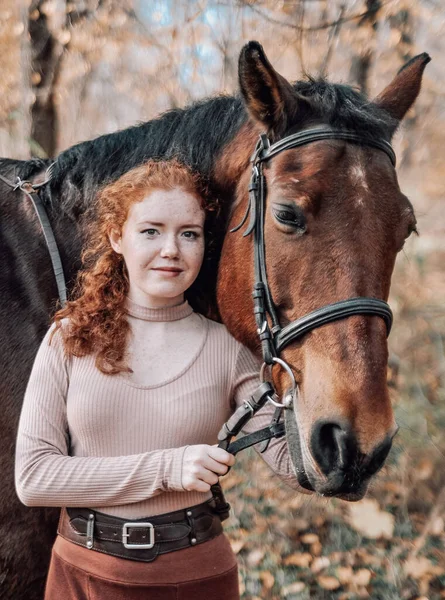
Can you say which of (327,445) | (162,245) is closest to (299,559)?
(327,445)

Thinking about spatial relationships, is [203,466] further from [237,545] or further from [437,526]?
[437,526]

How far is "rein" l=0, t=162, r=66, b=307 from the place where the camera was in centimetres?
248

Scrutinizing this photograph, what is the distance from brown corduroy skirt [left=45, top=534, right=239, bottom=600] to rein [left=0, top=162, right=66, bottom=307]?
101 cm

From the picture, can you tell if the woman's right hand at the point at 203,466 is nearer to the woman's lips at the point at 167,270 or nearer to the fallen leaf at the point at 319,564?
the woman's lips at the point at 167,270

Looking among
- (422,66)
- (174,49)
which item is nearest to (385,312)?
(422,66)

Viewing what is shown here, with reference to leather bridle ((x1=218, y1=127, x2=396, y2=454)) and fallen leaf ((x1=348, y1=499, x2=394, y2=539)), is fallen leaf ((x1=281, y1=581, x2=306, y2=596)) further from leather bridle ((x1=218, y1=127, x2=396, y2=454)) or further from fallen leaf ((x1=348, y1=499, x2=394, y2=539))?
leather bridle ((x1=218, y1=127, x2=396, y2=454))

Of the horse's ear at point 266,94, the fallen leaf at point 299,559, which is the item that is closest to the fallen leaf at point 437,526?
the fallen leaf at point 299,559

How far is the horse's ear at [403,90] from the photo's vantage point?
2.42 metres

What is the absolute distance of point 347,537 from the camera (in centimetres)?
433

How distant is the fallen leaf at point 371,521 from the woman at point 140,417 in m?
2.55

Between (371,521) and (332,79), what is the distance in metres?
3.09

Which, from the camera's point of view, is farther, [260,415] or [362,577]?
[362,577]

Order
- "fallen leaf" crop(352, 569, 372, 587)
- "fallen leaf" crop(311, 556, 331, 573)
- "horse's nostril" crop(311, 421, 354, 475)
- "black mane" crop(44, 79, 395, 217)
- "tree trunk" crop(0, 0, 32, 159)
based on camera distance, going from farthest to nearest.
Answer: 1. "tree trunk" crop(0, 0, 32, 159)
2. "fallen leaf" crop(311, 556, 331, 573)
3. "fallen leaf" crop(352, 569, 372, 587)
4. "black mane" crop(44, 79, 395, 217)
5. "horse's nostril" crop(311, 421, 354, 475)

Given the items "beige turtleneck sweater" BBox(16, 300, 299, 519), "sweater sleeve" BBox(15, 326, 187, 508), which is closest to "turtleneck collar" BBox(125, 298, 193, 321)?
"beige turtleneck sweater" BBox(16, 300, 299, 519)
